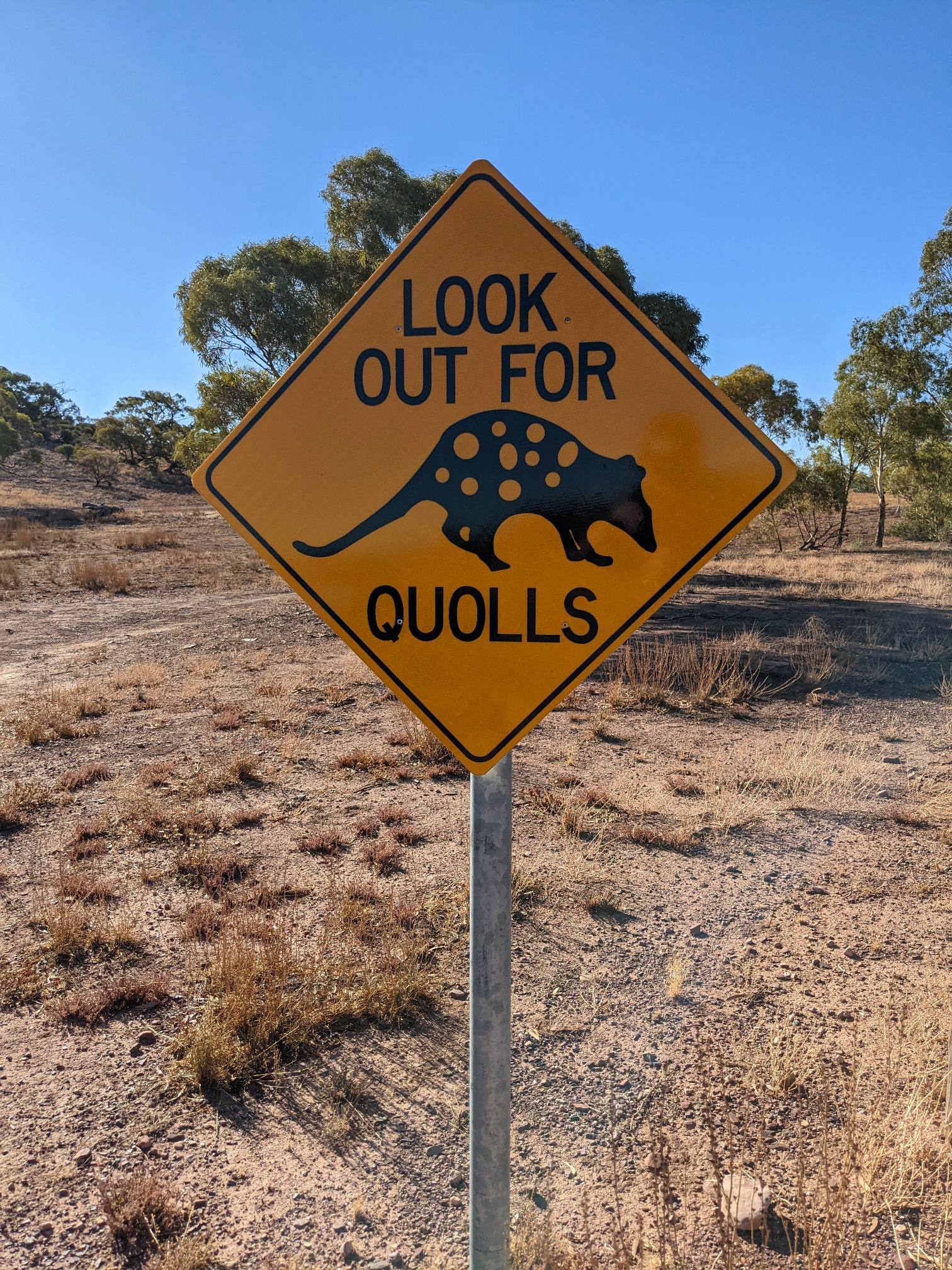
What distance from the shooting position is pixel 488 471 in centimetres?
157

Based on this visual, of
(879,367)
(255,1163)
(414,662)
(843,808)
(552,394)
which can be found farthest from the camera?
(879,367)

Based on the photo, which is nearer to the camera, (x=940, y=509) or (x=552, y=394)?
(x=552, y=394)

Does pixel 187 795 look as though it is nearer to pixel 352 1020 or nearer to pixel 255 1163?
pixel 352 1020

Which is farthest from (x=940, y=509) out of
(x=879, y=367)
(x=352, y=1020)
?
(x=352, y=1020)

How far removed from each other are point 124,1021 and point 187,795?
2697 millimetres

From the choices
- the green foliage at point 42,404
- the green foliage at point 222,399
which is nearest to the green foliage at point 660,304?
the green foliage at point 222,399

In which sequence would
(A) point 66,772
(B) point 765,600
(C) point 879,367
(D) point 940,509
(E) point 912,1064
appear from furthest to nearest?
(D) point 940,509, (C) point 879,367, (B) point 765,600, (A) point 66,772, (E) point 912,1064

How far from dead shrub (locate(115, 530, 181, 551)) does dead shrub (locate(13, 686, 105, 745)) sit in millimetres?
19178

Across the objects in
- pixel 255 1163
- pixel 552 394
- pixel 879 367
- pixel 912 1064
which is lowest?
pixel 255 1163

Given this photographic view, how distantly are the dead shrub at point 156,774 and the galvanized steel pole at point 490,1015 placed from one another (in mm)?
5052

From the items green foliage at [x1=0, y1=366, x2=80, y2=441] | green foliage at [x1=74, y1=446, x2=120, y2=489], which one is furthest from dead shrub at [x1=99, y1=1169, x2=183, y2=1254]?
green foliage at [x1=0, y1=366, x2=80, y2=441]

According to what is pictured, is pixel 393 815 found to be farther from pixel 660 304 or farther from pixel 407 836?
pixel 660 304

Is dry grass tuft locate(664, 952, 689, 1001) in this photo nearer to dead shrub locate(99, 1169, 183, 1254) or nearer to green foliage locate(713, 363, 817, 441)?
dead shrub locate(99, 1169, 183, 1254)

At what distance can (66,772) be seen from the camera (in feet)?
21.0
